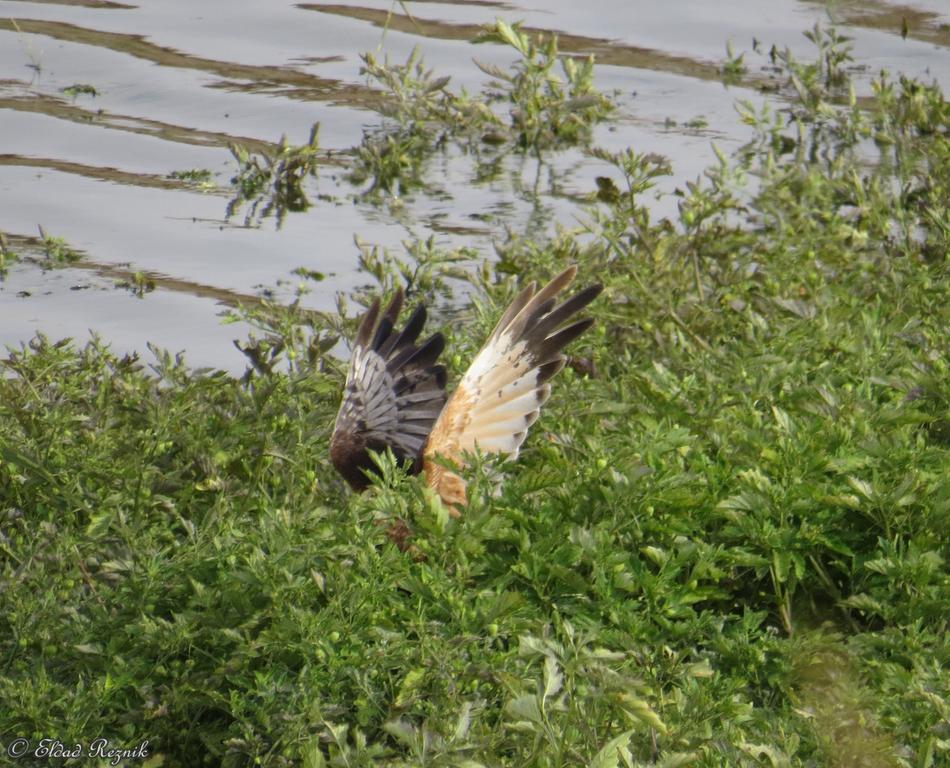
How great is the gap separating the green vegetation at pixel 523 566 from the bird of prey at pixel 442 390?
0.12 m

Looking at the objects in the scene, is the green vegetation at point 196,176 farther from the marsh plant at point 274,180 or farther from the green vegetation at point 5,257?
the green vegetation at point 5,257

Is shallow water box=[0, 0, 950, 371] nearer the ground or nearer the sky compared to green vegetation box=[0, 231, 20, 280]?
nearer the sky

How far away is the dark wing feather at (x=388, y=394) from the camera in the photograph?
4.63m

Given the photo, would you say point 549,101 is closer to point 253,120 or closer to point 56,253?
point 253,120

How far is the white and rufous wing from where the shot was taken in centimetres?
466

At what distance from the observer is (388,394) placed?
4.95 m

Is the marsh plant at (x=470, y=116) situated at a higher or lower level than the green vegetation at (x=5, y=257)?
higher

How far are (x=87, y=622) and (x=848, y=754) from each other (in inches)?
74.3

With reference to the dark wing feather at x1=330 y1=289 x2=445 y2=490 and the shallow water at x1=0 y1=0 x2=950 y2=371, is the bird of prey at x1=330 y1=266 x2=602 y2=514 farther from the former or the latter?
the shallow water at x1=0 y1=0 x2=950 y2=371

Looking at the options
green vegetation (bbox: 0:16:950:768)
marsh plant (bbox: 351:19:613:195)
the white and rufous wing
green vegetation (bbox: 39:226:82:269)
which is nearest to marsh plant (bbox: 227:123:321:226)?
marsh plant (bbox: 351:19:613:195)

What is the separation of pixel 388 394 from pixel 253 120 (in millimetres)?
4238

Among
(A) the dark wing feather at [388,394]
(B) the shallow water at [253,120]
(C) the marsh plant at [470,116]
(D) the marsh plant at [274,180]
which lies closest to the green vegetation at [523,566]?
(A) the dark wing feather at [388,394]

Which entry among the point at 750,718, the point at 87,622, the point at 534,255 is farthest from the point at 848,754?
the point at 534,255

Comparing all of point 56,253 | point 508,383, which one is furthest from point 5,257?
point 508,383
